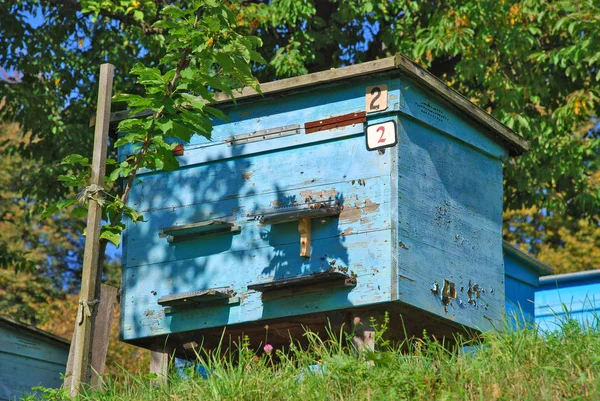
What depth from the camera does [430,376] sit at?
630 centimetres

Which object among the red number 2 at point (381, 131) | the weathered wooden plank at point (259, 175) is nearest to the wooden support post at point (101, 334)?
the weathered wooden plank at point (259, 175)

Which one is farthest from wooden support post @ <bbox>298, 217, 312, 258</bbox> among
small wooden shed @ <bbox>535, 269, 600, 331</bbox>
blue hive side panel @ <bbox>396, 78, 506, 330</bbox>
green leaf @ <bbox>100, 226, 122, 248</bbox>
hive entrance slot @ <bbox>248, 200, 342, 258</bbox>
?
small wooden shed @ <bbox>535, 269, 600, 331</bbox>

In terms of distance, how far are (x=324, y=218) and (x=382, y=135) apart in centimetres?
73

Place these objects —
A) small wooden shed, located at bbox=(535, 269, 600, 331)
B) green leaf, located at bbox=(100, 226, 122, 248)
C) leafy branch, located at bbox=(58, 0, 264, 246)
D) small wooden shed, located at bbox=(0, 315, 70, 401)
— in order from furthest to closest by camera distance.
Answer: small wooden shed, located at bbox=(535, 269, 600, 331), small wooden shed, located at bbox=(0, 315, 70, 401), leafy branch, located at bbox=(58, 0, 264, 246), green leaf, located at bbox=(100, 226, 122, 248)

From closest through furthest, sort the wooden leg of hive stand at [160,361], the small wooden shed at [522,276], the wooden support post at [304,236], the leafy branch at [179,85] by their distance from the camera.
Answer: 1. the leafy branch at [179,85]
2. the wooden support post at [304,236]
3. the wooden leg of hive stand at [160,361]
4. the small wooden shed at [522,276]

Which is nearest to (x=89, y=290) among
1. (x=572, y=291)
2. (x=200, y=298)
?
(x=200, y=298)

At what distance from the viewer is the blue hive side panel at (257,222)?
295 inches

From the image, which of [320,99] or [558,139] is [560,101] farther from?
[320,99]

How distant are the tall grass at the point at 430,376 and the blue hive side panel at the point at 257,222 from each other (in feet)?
2.69

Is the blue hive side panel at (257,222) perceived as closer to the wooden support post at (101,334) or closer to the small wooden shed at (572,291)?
the wooden support post at (101,334)

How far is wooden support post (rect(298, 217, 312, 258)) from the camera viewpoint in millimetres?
7578

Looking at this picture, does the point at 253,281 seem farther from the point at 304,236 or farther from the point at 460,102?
the point at 460,102

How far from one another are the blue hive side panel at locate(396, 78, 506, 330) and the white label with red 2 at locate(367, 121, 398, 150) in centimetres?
10

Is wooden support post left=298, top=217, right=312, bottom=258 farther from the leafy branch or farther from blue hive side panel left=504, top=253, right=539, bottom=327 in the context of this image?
blue hive side panel left=504, top=253, right=539, bottom=327
